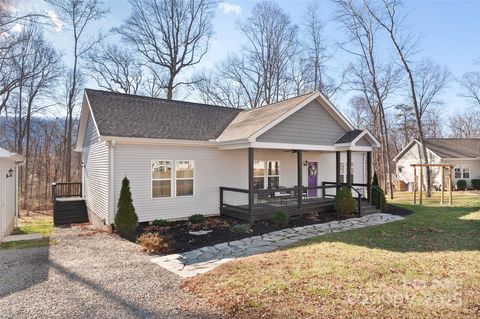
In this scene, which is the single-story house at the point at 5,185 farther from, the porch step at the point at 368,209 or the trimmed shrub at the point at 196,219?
the porch step at the point at 368,209

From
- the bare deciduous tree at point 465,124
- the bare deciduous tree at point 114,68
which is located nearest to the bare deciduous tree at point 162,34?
the bare deciduous tree at point 114,68

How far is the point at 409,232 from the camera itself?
10156mm

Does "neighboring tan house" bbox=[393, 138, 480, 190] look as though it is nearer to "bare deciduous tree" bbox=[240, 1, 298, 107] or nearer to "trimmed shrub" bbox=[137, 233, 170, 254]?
"bare deciduous tree" bbox=[240, 1, 298, 107]

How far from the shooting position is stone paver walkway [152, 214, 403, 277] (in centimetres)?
706

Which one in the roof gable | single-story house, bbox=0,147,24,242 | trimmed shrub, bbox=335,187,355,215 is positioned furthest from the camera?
trimmed shrub, bbox=335,187,355,215

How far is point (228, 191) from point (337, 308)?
9.25 meters

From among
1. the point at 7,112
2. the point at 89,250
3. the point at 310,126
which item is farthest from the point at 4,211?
the point at 7,112

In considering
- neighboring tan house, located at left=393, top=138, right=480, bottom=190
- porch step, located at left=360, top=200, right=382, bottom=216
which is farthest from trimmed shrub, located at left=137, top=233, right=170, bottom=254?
neighboring tan house, located at left=393, top=138, right=480, bottom=190

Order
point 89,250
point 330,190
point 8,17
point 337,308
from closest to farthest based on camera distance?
point 337,308 < point 89,250 < point 8,17 < point 330,190

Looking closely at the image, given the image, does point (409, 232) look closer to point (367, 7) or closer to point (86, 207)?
point (86, 207)

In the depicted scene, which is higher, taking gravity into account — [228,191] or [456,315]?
[228,191]

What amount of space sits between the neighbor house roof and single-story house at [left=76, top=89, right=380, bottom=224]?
21239mm

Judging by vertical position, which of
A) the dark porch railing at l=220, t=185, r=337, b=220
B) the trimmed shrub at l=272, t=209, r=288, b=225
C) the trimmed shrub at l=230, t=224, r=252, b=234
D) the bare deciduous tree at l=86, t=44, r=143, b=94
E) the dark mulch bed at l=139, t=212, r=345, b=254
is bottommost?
the dark mulch bed at l=139, t=212, r=345, b=254

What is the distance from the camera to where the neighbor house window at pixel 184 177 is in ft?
40.6
